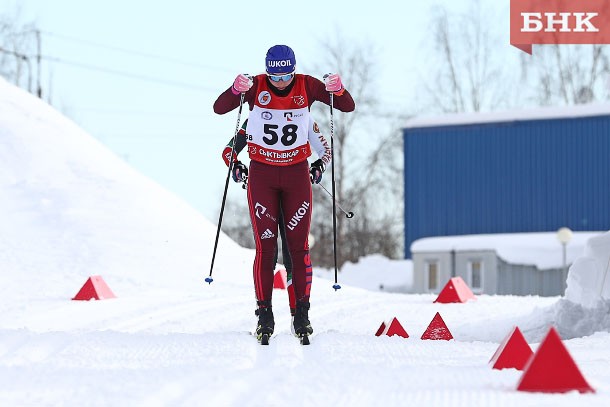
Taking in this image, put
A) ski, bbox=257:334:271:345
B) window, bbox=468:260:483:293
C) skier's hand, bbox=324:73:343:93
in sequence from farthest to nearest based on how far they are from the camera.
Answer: window, bbox=468:260:483:293, skier's hand, bbox=324:73:343:93, ski, bbox=257:334:271:345

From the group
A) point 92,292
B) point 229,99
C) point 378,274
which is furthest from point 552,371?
point 378,274

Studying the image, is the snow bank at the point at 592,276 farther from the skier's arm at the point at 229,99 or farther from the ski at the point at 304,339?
the skier's arm at the point at 229,99

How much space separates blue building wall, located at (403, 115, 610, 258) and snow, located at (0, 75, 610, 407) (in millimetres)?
13444

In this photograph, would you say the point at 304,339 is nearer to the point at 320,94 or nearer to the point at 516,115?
the point at 320,94

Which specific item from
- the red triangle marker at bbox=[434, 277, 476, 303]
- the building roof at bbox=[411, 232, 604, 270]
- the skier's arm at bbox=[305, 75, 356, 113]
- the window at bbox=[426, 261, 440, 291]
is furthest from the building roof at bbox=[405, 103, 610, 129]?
the skier's arm at bbox=[305, 75, 356, 113]

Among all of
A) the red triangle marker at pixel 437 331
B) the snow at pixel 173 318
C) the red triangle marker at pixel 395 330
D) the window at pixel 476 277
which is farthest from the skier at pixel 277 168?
the window at pixel 476 277

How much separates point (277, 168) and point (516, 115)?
25132 millimetres

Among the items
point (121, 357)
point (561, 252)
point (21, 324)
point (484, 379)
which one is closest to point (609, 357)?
point (484, 379)

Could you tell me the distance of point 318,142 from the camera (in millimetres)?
6465

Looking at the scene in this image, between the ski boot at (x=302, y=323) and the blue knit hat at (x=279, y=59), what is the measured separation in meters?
1.61

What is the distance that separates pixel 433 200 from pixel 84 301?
2135cm

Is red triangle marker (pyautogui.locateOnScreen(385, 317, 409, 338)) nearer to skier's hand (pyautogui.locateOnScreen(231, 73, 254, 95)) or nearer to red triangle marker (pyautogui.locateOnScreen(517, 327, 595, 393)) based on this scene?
skier's hand (pyautogui.locateOnScreen(231, 73, 254, 95))

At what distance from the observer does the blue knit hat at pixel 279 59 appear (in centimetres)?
611

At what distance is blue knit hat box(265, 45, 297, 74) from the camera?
6.11m
